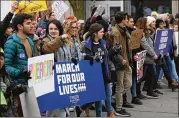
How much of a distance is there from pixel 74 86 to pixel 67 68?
283 millimetres

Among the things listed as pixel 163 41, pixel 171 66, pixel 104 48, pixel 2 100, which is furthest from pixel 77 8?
pixel 2 100

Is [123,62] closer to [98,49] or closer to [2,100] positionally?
[98,49]

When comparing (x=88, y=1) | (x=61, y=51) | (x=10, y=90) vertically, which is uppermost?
(x=88, y=1)

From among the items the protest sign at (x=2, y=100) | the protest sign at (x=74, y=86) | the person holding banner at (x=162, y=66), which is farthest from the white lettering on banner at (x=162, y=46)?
the protest sign at (x=2, y=100)

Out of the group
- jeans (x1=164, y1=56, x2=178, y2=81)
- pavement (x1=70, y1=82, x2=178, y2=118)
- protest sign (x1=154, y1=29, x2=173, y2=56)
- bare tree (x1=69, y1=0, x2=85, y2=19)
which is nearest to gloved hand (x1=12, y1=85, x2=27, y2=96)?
pavement (x1=70, y1=82, x2=178, y2=118)

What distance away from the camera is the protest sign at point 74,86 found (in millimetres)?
6289

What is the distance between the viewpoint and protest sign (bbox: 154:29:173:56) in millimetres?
10617

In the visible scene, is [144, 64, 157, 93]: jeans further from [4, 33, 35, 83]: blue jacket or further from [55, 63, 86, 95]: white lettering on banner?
[4, 33, 35, 83]: blue jacket

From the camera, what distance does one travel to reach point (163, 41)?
10875mm

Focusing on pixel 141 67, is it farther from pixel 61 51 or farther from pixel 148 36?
pixel 61 51

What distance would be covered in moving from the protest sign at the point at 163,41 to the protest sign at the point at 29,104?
5548 millimetres

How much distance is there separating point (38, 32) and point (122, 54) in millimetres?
1665

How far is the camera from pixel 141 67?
31.2 ft

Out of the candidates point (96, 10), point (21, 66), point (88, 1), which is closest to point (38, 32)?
point (96, 10)
